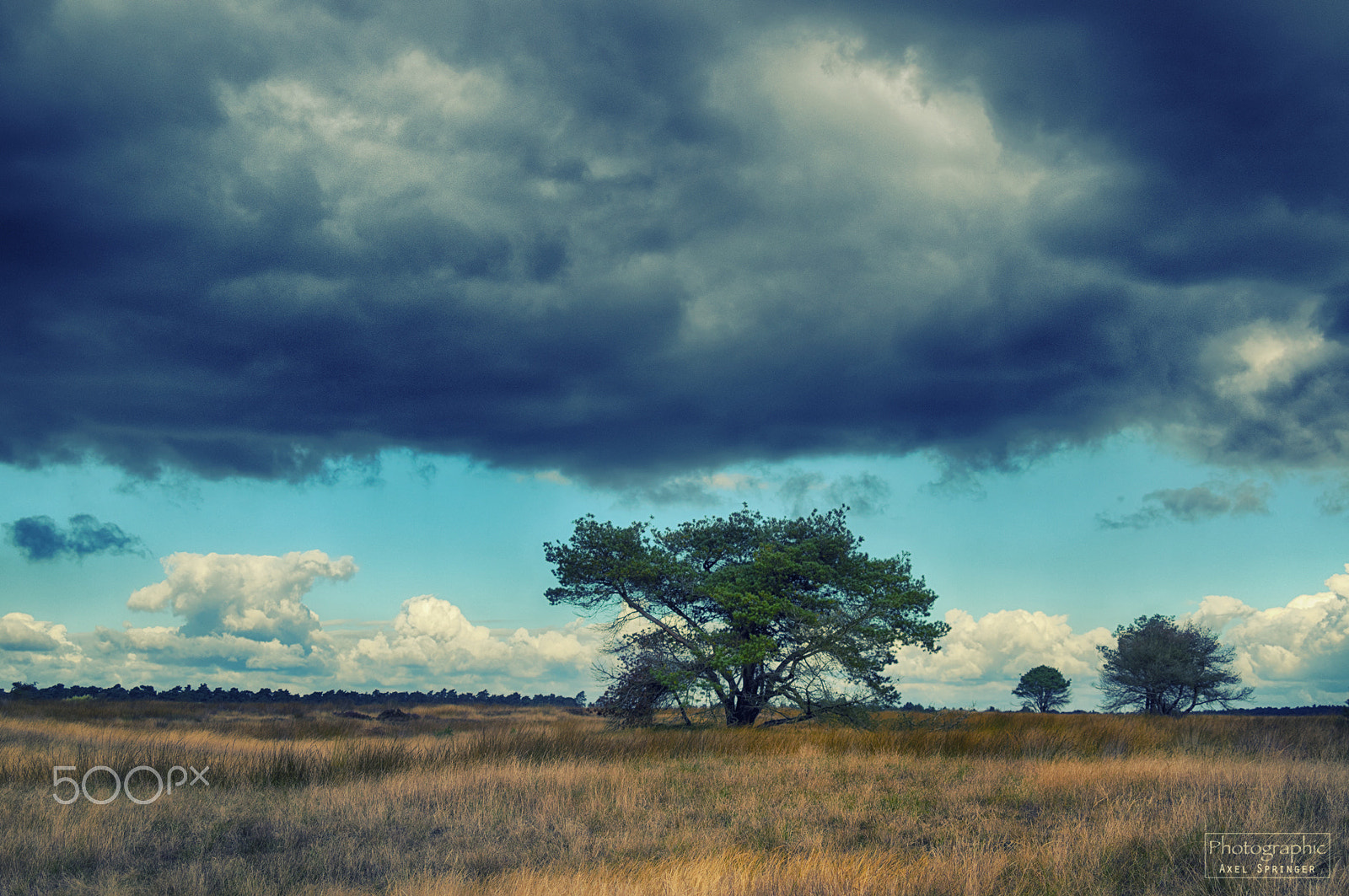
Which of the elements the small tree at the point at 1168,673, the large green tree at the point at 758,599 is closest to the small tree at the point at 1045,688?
the small tree at the point at 1168,673

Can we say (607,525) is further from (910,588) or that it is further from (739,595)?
(910,588)

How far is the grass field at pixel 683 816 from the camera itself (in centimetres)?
687

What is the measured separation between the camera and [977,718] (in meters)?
20.7

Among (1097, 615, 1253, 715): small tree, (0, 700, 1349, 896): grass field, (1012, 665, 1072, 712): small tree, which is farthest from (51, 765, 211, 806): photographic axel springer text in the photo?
(1012, 665, 1072, 712): small tree

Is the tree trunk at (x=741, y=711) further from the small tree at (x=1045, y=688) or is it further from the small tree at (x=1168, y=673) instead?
the small tree at (x=1045, y=688)

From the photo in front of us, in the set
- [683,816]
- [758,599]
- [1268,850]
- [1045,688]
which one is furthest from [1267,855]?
[1045,688]

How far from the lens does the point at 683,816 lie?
32.3 feet

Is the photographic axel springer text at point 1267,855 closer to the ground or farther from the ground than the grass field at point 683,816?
farther from the ground

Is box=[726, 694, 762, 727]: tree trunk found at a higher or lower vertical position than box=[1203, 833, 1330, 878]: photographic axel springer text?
lower

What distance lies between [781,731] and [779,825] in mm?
9704

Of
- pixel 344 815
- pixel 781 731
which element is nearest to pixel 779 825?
pixel 344 815

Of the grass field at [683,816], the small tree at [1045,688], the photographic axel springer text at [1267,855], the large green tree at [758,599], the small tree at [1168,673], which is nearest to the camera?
the grass field at [683,816]

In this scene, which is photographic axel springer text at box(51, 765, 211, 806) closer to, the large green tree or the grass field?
the grass field

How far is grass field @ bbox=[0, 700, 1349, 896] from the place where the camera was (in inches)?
270
